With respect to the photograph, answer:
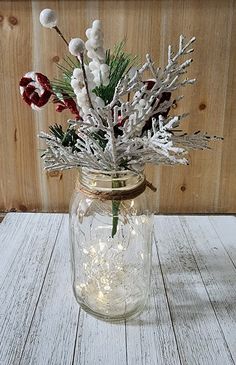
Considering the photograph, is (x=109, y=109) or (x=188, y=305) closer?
(x=109, y=109)

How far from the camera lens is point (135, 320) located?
0.80 metres

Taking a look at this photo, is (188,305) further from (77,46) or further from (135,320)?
(77,46)

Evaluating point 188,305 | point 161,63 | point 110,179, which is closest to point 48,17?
point 110,179

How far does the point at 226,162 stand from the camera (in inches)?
57.1

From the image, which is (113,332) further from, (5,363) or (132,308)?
(5,363)

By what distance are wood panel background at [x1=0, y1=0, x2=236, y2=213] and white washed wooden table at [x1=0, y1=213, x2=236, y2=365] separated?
0.27 m

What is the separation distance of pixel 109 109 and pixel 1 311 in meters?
0.45

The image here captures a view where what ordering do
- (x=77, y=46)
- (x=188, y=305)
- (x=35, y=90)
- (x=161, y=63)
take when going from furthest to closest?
1. (x=161, y=63)
2. (x=188, y=305)
3. (x=35, y=90)
4. (x=77, y=46)

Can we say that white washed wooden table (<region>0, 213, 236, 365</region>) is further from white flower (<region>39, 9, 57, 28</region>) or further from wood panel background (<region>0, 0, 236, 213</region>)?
white flower (<region>39, 9, 57, 28</region>)

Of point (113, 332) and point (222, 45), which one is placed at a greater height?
point (222, 45)

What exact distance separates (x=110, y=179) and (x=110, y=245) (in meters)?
0.20

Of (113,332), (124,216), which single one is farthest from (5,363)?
(124,216)

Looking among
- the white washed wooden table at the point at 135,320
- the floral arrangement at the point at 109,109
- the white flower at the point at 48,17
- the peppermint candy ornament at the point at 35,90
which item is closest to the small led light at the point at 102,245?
the white washed wooden table at the point at 135,320

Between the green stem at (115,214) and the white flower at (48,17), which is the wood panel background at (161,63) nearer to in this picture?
the green stem at (115,214)
